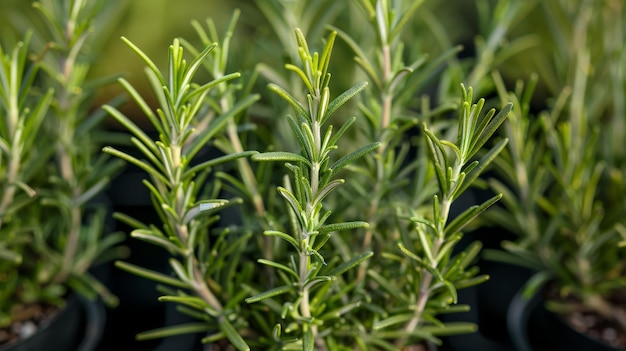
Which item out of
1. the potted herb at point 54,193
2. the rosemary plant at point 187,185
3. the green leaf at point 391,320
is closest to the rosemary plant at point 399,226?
the green leaf at point 391,320

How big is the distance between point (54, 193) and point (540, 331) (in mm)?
513

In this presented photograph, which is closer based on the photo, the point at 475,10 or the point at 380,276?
the point at 380,276

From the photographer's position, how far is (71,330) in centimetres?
69

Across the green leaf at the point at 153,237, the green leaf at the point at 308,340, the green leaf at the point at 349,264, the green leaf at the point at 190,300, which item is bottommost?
the green leaf at the point at 308,340

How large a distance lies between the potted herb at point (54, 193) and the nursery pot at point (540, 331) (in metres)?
0.42

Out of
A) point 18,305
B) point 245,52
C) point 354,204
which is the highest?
point 245,52

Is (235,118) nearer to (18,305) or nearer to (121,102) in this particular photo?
(121,102)

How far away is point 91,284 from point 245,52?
31cm

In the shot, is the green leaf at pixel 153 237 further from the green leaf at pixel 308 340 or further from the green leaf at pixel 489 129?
the green leaf at pixel 489 129

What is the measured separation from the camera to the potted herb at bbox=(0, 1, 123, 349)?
59 centimetres

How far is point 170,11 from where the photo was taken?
1201 mm

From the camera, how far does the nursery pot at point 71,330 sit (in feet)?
2.11

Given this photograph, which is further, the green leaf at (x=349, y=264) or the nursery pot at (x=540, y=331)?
the nursery pot at (x=540, y=331)

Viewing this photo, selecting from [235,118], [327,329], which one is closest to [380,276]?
[327,329]
